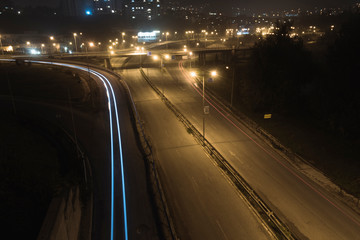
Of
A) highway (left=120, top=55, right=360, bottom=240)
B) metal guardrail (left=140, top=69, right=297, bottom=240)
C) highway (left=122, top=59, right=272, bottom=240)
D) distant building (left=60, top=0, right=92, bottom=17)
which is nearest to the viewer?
metal guardrail (left=140, top=69, right=297, bottom=240)

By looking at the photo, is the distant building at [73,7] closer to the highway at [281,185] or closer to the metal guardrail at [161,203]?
the highway at [281,185]

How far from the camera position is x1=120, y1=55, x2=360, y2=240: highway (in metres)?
15.9

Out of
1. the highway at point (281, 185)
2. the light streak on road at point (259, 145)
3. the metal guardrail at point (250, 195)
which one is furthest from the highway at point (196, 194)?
the light streak on road at point (259, 145)

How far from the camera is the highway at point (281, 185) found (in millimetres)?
15852

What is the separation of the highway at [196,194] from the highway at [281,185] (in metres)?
1.97

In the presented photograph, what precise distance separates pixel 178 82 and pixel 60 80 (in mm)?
25632

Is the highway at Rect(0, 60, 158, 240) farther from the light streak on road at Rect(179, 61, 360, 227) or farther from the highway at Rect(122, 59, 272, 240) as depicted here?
the light streak on road at Rect(179, 61, 360, 227)

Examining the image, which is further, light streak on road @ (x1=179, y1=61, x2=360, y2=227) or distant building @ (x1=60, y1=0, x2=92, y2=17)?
distant building @ (x1=60, y1=0, x2=92, y2=17)

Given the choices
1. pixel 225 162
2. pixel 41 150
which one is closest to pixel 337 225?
pixel 225 162

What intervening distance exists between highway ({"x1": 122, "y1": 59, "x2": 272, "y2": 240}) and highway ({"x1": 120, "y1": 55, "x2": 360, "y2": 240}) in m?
1.97

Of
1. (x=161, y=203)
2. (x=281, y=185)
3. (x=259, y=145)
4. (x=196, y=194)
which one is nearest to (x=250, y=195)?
(x=281, y=185)

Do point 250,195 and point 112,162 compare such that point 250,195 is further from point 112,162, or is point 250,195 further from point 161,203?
point 112,162

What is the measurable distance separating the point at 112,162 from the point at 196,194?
9.07 meters

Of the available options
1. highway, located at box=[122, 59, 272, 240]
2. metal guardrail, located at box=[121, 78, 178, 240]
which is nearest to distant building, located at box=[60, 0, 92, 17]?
highway, located at box=[122, 59, 272, 240]
